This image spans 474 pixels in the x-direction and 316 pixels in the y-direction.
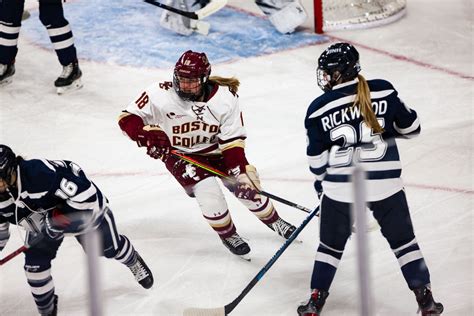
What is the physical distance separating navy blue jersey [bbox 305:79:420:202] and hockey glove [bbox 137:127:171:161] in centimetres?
62

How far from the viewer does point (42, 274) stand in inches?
117

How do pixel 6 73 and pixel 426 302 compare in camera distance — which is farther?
pixel 6 73

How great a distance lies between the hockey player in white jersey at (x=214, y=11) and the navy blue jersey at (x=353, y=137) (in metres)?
2.71

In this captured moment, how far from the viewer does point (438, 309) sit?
2912 millimetres

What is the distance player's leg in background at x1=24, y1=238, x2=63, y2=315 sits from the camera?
9.35 ft

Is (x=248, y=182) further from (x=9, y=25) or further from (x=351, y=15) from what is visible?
(x=351, y=15)

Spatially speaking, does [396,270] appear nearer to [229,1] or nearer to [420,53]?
[420,53]

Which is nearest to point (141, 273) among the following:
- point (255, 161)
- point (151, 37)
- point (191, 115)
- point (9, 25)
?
point (191, 115)

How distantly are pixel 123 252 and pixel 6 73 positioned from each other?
209 cm

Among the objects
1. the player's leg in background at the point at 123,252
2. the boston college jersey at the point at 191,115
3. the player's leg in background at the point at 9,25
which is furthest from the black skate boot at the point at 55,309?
the player's leg in background at the point at 9,25

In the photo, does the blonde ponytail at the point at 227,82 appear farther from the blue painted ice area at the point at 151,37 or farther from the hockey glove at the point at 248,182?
the blue painted ice area at the point at 151,37

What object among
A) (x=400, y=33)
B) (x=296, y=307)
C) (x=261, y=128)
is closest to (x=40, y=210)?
(x=296, y=307)

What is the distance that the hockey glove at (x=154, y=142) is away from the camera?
3.27 metres

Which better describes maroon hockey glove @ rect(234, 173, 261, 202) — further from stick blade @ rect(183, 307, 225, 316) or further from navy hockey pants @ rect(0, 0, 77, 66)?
navy hockey pants @ rect(0, 0, 77, 66)
